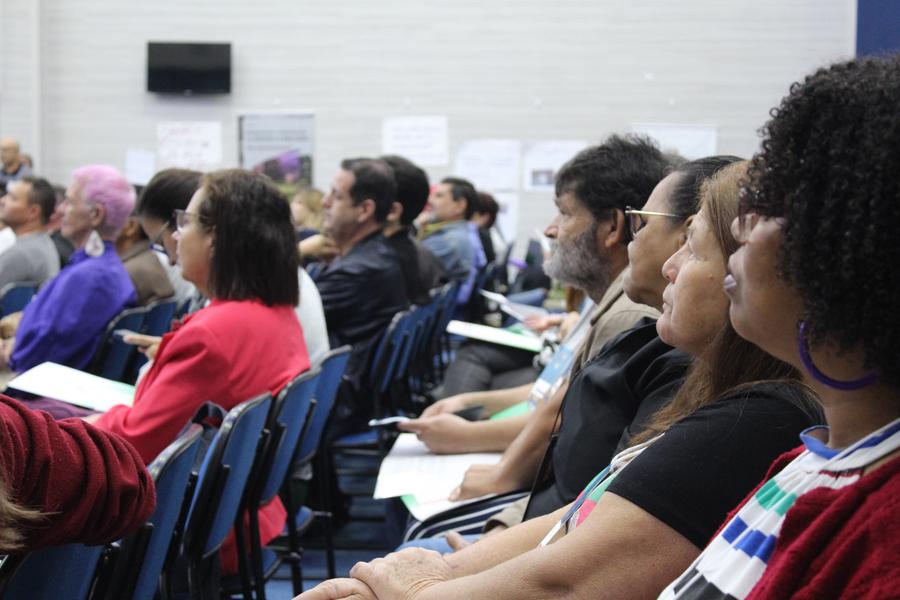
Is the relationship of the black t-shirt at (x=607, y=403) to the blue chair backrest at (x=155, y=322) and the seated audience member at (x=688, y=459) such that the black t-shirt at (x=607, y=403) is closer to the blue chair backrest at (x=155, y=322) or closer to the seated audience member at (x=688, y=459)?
the seated audience member at (x=688, y=459)

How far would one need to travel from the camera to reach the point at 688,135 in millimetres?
10320

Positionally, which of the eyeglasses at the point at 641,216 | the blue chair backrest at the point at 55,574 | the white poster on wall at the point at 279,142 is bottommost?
the blue chair backrest at the point at 55,574

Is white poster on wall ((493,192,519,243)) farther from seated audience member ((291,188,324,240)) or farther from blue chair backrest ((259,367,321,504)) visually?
blue chair backrest ((259,367,321,504))

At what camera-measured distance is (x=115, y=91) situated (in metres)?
10.6

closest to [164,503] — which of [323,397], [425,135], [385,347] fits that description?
[323,397]

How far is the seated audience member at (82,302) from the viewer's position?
13.0 feet

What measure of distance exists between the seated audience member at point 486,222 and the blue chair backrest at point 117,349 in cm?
424

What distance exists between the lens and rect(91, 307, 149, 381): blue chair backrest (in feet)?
13.2

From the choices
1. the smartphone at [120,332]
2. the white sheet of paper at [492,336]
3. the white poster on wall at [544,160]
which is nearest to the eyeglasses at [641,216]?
the white sheet of paper at [492,336]

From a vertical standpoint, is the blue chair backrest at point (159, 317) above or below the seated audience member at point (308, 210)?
below

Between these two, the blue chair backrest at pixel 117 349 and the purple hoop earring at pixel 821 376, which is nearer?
the purple hoop earring at pixel 821 376

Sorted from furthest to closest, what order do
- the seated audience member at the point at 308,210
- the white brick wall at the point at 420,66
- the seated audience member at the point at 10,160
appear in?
the white brick wall at the point at 420,66
the seated audience member at the point at 10,160
the seated audience member at the point at 308,210

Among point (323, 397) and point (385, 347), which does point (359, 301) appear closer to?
point (385, 347)

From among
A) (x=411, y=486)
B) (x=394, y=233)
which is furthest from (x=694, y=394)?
(x=394, y=233)
